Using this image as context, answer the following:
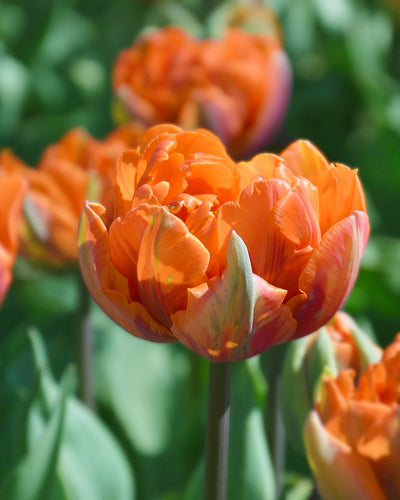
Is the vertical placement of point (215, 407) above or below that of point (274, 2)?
above

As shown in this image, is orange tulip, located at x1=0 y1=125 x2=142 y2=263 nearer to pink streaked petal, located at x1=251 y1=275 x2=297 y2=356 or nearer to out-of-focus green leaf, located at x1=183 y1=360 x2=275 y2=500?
out-of-focus green leaf, located at x1=183 y1=360 x2=275 y2=500

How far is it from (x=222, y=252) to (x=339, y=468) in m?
0.18

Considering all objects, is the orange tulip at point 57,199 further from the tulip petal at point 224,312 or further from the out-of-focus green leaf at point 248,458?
the tulip petal at point 224,312

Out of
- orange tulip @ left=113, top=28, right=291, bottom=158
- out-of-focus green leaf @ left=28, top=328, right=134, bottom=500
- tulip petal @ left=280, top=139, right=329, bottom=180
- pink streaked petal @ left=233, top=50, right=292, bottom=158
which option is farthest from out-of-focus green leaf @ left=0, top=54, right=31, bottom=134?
tulip petal @ left=280, top=139, right=329, bottom=180

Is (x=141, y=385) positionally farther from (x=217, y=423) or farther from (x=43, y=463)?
(x=217, y=423)

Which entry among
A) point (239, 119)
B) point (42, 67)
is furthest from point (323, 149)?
point (42, 67)

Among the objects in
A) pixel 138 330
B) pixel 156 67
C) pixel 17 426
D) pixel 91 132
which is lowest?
pixel 91 132

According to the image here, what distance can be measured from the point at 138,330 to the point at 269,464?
0.29 meters

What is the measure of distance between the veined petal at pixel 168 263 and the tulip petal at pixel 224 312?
0.4 inches

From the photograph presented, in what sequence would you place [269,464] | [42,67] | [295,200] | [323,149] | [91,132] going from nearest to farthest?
[295,200] < [269,464] < [323,149] < [91,132] < [42,67]

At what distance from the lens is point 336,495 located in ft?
2.01

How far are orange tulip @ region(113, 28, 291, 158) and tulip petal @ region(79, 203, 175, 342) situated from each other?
0.66 metres

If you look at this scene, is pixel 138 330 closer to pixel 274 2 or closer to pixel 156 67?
pixel 156 67

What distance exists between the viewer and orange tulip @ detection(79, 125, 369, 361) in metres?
0.53
